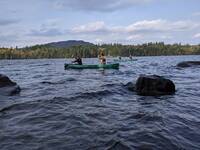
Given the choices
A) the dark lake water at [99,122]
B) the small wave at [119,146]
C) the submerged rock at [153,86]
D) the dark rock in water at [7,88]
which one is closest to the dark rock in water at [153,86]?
the submerged rock at [153,86]

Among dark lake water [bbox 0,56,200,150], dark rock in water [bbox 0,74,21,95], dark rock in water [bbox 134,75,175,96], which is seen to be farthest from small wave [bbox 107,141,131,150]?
dark rock in water [bbox 0,74,21,95]

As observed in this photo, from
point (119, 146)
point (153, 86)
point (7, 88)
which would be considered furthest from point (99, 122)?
point (7, 88)

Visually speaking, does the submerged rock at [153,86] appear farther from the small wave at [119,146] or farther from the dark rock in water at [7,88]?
the small wave at [119,146]

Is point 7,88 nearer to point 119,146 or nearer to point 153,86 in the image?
Answer: point 153,86

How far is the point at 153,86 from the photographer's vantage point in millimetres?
20281

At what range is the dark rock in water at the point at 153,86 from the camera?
20.2m

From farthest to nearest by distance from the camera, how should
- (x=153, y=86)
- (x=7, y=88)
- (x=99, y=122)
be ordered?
1. (x=7, y=88)
2. (x=153, y=86)
3. (x=99, y=122)

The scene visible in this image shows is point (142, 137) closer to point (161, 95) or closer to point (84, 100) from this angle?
point (84, 100)

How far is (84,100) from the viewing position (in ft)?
60.3

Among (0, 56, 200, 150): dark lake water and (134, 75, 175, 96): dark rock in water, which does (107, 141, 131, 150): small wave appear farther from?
(134, 75, 175, 96): dark rock in water

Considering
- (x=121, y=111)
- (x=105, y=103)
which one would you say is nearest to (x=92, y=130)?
(x=121, y=111)

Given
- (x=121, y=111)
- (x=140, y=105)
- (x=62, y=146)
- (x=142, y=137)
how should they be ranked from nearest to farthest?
1. (x=62, y=146)
2. (x=142, y=137)
3. (x=121, y=111)
4. (x=140, y=105)

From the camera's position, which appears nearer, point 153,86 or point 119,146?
point 119,146

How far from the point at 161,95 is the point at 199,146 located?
10.3 m
